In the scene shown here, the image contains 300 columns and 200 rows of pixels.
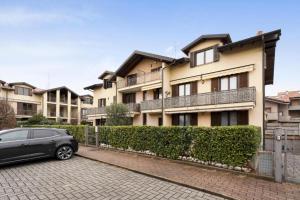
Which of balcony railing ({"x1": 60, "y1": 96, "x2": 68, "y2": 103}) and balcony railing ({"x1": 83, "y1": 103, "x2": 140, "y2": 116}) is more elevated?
balcony railing ({"x1": 60, "y1": 96, "x2": 68, "y2": 103})

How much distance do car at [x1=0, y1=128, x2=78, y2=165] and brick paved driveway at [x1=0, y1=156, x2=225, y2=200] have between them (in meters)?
0.56

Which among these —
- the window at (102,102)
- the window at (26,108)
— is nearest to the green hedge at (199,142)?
the window at (102,102)

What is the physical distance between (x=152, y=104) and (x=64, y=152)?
11.7m

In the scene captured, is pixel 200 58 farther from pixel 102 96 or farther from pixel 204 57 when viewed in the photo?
pixel 102 96

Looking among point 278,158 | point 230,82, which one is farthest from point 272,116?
point 278,158

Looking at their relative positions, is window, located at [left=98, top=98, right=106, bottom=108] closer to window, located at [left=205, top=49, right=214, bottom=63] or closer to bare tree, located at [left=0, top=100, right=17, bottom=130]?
bare tree, located at [left=0, top=100, right=17, bottom=130]

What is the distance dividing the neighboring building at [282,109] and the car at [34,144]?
98.8 feet

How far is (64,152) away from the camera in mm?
10289

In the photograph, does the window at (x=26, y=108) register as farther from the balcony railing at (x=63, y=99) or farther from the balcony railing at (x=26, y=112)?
the balcony railing at (x=63, y=99)

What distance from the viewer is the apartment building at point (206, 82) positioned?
1495cm

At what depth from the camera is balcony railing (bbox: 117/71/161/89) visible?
829 inches

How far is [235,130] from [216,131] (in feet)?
2.51

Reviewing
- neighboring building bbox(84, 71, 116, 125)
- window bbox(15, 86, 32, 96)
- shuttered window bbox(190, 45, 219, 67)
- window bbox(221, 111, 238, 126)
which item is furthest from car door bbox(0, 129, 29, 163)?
window bbox(15, 86, 32, 96)

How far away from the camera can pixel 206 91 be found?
1786 centimetres
